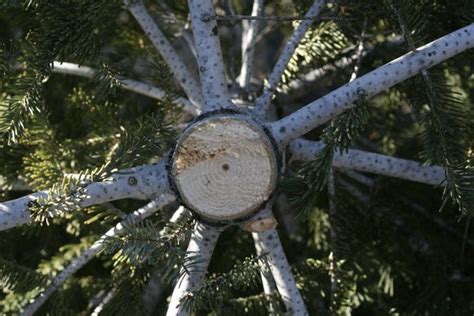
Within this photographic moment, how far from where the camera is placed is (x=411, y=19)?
1410 mm

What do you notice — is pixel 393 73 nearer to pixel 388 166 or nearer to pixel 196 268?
pixel 388 166

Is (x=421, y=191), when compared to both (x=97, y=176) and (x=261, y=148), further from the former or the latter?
(x=97, y=176)

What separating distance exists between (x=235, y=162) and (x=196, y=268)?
0.80 feet

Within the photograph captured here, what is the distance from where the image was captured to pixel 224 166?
135cm

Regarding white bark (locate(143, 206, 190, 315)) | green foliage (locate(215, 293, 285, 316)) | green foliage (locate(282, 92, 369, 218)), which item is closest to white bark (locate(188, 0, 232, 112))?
green foliage (locate(282, 92, 369, 218))

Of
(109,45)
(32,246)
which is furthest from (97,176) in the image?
(32,246)

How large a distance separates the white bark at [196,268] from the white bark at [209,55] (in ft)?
0.85

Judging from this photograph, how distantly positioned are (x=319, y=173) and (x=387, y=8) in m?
0.37

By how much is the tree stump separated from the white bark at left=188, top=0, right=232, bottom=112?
107mm

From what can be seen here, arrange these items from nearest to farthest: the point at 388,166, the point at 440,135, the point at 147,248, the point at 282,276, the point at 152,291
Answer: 1. the point at 147,248
2. the point at 440,135
3. the point at 282,276
4. the point at 388,166
5. the point at 152,291

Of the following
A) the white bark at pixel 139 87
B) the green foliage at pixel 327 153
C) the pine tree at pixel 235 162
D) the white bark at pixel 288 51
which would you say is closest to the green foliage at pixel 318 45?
the pine tree at pixel 235 162

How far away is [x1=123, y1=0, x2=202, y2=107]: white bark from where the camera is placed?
1.63 meters

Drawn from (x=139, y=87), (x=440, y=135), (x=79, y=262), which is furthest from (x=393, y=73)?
(x=79, y=262)

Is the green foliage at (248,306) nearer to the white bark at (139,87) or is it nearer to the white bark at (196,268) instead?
Answer: the white bark at (196,268)
